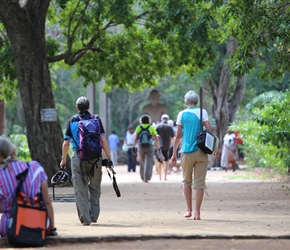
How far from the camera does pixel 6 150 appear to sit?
10.3m

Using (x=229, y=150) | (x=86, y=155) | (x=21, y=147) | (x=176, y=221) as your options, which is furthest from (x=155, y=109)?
(x=86, y=155)

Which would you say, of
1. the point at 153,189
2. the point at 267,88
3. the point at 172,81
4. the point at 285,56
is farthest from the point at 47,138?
the point at 172,81

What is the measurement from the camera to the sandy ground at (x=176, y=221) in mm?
10734

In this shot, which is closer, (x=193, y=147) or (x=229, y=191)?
(x=193, y=147)

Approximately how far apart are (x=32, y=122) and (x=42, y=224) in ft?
46.8

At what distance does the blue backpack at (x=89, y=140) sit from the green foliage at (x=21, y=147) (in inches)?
666

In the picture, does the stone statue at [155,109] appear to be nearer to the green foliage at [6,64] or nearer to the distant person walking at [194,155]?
the green foliage at [6,64]

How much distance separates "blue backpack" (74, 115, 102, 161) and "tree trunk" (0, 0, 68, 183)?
35.7 feet

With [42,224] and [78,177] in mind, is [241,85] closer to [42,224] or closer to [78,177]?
[78,177]

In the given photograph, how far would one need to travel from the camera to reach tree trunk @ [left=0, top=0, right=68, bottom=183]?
23938mm

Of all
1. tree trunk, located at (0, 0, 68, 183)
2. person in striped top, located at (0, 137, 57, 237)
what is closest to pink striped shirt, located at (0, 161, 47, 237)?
person in striped top, located at (0, 137, 57, 237)

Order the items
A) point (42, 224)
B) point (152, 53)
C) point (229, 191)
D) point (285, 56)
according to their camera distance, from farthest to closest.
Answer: point (152, 53) < point (229, 191) < point (285, 56) < point (42, 224)

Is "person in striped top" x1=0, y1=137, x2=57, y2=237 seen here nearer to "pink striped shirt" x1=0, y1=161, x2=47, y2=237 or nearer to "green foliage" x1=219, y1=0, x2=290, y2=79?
"pink striped shirt" x1=0, y1=161, x2=47, y2=237

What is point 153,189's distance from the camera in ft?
77.4
